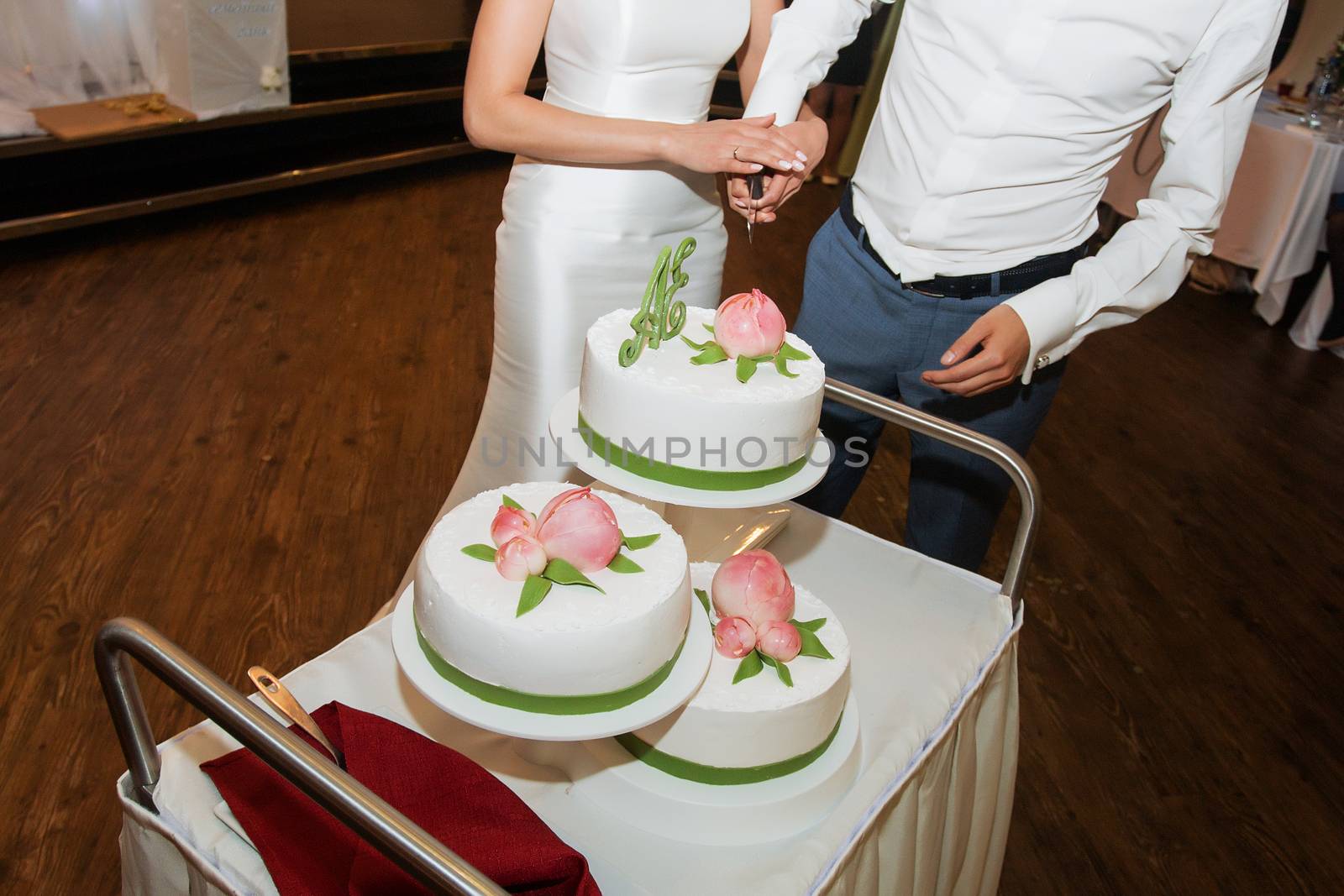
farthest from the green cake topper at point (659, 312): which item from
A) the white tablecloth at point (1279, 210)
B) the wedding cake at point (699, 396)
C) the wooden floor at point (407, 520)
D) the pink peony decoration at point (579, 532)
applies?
the white tablecloth at point (1279, 210)

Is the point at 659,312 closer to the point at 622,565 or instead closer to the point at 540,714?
the point at 622,565

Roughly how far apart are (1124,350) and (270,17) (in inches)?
139

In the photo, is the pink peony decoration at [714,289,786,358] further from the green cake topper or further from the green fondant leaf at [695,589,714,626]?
the green fondant leaf at [695,589,714,626]

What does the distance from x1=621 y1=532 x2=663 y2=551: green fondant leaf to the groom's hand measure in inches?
20.7

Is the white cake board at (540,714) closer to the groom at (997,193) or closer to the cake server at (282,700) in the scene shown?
the cake server at (282,700)

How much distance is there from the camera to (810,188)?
5691 millimetres

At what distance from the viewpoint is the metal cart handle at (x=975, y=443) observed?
1.28m

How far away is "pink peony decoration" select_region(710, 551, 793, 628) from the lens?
103cm

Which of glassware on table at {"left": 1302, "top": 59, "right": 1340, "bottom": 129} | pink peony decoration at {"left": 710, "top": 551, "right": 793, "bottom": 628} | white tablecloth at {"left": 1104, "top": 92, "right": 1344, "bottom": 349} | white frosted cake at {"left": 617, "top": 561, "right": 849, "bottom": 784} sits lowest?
white tablecloth at {"left": 1104, "top": 92, "right": 1344, "bottom": 349}

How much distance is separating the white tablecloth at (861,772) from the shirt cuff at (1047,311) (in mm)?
330

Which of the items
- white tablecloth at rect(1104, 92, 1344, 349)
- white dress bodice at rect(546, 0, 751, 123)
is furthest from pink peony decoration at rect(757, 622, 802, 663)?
white tablecloth at rect(1104, 92, 1344, 349)

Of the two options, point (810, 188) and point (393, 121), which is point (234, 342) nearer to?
point (393, 121)

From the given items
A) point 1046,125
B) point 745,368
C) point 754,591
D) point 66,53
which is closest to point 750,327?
point 745,368

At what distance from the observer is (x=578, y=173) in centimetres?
178
